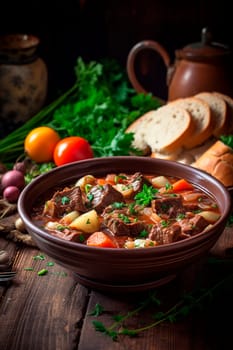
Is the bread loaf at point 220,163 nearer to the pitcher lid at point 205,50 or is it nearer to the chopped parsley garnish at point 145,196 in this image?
the chopped parsley garnish at point 145,196

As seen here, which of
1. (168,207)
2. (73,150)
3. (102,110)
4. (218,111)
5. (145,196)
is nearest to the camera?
(168,207)

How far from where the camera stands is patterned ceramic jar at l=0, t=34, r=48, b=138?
437cm

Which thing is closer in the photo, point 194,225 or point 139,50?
point 194,225

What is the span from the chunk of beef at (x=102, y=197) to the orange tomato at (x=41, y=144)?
1.16m

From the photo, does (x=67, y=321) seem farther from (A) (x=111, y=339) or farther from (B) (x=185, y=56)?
(B) (x=185, y=56)

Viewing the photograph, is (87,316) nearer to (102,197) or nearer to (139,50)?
(102,197)

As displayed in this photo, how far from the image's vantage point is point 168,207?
2.73 metres

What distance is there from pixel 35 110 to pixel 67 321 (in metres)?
2.39

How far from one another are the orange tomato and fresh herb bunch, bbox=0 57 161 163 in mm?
126

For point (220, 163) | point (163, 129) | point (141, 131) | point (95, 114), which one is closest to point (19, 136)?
point (95, 114)

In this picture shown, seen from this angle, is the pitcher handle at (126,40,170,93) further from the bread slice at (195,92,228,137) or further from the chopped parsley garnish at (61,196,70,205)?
the chopped parsley garnish at (61,196,70,205)

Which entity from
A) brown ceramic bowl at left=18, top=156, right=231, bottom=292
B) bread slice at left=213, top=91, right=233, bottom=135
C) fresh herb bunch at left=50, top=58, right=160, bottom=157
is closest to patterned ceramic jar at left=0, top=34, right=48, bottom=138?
fresh herb bunch at left=50, top=58, right=160, bottom=157

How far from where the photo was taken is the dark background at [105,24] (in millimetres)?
4820

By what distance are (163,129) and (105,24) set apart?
1.51 meters
